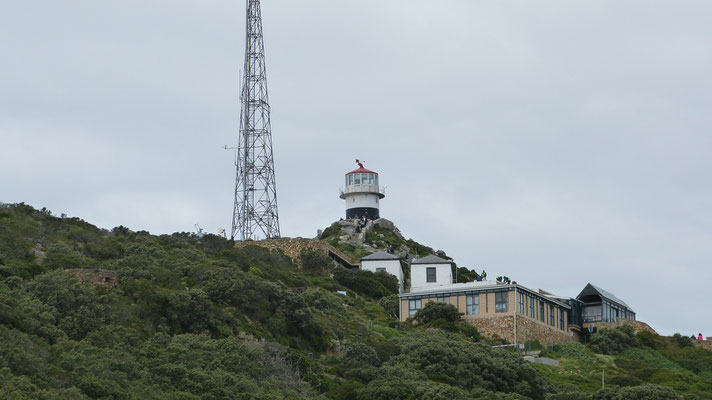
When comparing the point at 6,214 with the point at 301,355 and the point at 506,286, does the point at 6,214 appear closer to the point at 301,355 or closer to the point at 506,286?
the point at 301,355

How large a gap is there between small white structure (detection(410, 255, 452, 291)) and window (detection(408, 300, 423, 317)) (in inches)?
177

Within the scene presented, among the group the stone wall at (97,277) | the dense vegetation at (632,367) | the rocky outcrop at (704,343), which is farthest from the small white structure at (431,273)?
the stone wall at (97,277)

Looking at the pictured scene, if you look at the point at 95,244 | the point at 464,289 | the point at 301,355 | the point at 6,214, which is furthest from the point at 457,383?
the point at 6,214

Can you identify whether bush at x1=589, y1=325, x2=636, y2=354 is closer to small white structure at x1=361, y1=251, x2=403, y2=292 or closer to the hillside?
the hillside

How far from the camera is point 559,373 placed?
49.9 meters

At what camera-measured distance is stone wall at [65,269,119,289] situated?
39.8m

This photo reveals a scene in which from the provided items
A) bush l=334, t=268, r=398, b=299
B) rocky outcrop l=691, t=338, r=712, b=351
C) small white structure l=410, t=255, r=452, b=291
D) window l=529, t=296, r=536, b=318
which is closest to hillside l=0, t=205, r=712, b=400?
rocky outcrop l=691, t=338, r=712, b=351

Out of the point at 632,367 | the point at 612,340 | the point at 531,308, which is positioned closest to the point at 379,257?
the point at 531,308

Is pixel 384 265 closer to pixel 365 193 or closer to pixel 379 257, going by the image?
pixel 379 257

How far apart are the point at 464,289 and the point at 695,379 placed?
1200 cm

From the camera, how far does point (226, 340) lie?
3784cm

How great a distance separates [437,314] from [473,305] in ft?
6.99

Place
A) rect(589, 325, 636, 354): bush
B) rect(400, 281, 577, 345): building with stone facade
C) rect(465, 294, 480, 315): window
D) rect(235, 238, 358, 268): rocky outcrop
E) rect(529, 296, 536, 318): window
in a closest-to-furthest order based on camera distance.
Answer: rect(400, 281, 577, 345): building with stone facade → rect(465, 294, 480, 315): window → rect(529, 296, 536, 318): window → rect(589, 325, 636, 354): bush → rect(235, 238, 358, 268): rocky outcrop

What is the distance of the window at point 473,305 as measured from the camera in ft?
182
